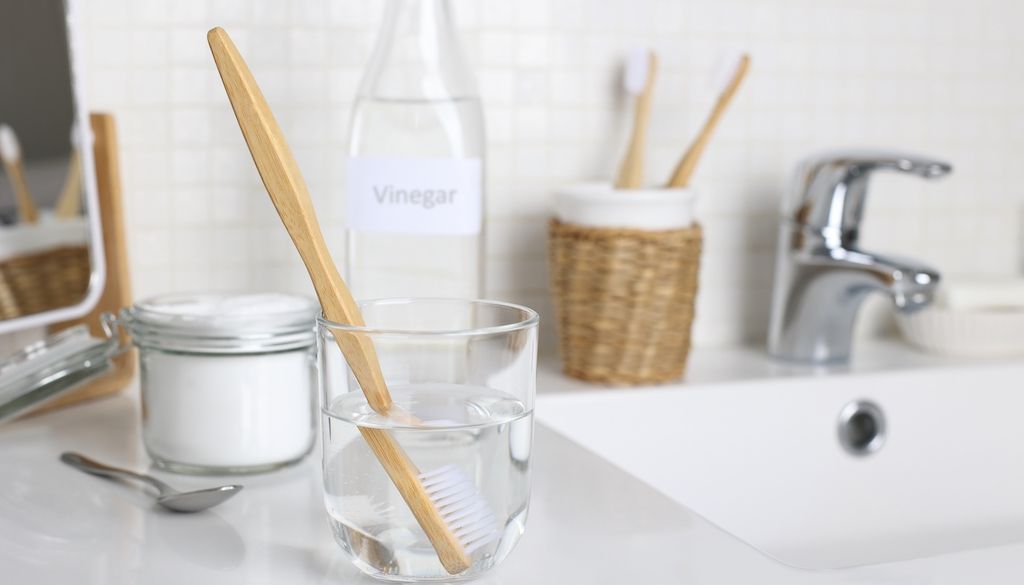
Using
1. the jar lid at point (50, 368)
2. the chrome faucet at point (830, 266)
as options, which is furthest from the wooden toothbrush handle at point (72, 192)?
the chrome faucet at point (830, 266)

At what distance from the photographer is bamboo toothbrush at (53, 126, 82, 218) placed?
779 millimetres

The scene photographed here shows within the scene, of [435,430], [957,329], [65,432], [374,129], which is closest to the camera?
[435,430]

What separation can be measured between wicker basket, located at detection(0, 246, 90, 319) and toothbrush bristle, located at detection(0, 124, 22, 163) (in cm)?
7

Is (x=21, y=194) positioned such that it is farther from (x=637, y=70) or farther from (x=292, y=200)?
(x=637, y=70)

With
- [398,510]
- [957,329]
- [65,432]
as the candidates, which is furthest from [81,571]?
[957,329]

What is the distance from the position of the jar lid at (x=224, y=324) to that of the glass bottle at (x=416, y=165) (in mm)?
159

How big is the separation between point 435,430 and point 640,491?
0.19 meters

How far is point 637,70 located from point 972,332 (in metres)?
0.40

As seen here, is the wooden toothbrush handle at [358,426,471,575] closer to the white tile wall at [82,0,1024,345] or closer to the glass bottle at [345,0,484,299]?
the glass bottle at [345,0,484,299]

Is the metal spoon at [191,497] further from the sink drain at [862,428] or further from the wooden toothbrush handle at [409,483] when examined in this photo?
the sink drain at [862,428]

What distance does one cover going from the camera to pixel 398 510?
0.46 meters

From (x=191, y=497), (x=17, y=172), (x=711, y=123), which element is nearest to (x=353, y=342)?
(x=191, y=497)

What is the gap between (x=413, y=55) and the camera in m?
0.84

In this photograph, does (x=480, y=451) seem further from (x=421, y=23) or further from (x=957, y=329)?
(x=957, y=329)
